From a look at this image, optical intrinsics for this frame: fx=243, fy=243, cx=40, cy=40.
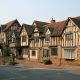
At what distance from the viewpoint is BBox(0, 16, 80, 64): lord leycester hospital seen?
40500mm

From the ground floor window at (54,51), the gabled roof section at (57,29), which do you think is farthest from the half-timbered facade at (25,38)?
the ground floor window at (54,51)

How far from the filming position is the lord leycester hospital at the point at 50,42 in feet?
133

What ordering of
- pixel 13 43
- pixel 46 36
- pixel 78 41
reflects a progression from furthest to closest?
pixel 13 43 → pixel 46 36 → pixel 78 41

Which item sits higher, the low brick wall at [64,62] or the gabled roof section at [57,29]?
the gabled roof section at [57,29]

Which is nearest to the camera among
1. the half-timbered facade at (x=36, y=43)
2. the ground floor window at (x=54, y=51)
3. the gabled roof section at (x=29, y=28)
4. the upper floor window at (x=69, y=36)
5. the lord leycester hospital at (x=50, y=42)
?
the lord leycester hospital at (x=50, y=42)

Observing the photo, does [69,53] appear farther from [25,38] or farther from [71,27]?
[25,38]

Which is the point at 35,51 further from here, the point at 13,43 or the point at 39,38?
the point at 13,43

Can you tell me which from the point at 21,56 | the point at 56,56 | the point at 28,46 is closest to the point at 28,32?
the point at 28,46

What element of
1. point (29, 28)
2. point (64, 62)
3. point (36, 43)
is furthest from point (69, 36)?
point (29, 28)

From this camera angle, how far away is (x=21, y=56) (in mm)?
59750

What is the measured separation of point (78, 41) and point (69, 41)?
97.0 inches

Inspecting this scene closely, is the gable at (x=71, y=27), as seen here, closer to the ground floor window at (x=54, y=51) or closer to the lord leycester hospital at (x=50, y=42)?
the lord leycester hospital at (x=50, y=42)

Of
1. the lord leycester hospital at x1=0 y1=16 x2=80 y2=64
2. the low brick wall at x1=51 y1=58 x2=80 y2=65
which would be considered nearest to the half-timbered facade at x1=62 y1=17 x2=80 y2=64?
the lord leycester hospital at x1=0 y1=16 x2=80 y2=64

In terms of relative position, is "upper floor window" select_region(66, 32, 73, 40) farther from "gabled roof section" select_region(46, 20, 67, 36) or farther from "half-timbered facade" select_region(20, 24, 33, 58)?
"half-timbered facade" select_region(20, 24, 33, 58)
